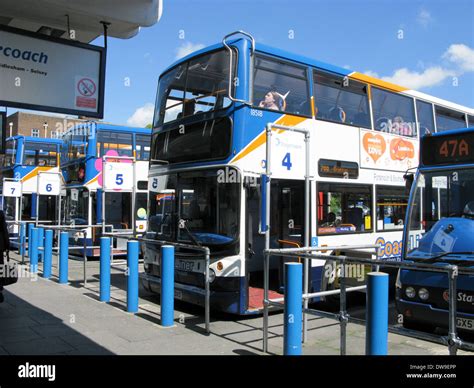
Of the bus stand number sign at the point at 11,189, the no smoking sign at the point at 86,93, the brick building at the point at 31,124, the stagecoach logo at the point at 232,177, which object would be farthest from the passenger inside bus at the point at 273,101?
the brick building at the point at 31,124

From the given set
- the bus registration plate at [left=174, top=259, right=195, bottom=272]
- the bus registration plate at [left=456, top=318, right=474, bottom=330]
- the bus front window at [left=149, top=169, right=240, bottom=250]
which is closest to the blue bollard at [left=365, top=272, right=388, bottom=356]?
the bus registration plate at [left=456, top=318, right=474, bottom=330]

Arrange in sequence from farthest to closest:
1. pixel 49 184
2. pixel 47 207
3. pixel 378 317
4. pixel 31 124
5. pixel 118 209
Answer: pixel 31 124 → pixel 47 207 → pixel 49 184 → pixel 118 209 → pixel 378 317

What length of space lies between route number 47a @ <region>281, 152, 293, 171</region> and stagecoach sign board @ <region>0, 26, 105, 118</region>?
3375 millimetres

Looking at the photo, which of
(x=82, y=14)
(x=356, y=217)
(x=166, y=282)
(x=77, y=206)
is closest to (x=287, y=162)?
(x=356, y=217)

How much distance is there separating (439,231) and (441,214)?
0.44 metres

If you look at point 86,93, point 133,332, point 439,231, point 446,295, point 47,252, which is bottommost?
point 133,332

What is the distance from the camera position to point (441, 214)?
6789mm

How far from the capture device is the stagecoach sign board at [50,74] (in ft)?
15.8

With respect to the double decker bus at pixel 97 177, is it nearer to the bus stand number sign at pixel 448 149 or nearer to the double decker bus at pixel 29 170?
the double decker bus at pixel 29 170

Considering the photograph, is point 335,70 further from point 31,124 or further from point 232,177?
point 31,124

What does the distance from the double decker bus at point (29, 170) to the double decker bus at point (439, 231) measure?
16.3 m

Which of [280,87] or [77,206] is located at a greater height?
[280,87]
